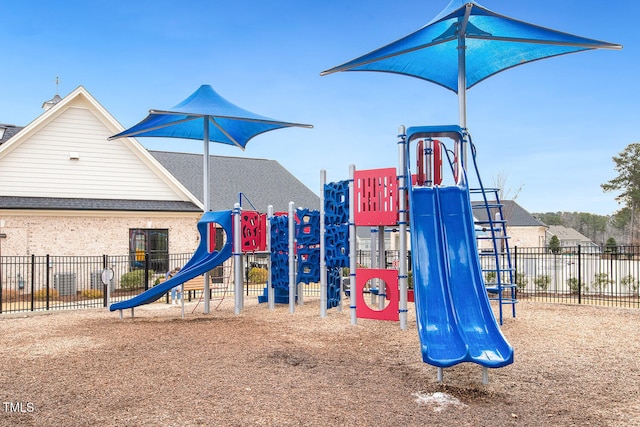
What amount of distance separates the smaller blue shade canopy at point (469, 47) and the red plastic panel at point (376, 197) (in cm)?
233

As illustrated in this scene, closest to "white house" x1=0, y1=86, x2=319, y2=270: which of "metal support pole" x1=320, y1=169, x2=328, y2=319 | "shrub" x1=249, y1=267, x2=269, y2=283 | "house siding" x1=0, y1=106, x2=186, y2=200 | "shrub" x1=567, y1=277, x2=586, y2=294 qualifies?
"house siding" x1=0, y1=106, x2=186, y2=200

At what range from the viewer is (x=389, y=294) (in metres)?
11.2

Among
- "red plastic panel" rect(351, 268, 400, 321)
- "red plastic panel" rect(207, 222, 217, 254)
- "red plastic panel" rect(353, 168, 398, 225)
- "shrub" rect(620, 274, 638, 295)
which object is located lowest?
"shrub" rect(620, 274, 638, 295)

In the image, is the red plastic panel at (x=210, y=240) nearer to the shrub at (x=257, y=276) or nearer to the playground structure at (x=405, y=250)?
the playground structure at (x=405, y=250)

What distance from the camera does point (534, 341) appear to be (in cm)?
998

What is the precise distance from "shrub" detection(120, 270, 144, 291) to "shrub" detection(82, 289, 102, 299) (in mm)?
887

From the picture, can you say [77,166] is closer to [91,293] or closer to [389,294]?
[91,293]

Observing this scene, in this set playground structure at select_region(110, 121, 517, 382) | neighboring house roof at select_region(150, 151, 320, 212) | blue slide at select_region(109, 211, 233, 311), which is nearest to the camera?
playground structure at select_region(110, 121, 517, 382)

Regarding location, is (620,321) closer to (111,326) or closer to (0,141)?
(111,326)

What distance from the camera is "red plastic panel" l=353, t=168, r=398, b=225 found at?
11195 mm

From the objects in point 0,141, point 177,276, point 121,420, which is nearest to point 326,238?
point 177,276

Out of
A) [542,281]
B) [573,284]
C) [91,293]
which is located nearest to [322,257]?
[542,281]

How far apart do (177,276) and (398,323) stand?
5.40m

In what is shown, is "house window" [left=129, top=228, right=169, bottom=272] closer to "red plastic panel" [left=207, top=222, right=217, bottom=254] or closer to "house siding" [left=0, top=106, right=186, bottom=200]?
"house siding" [left=0, top=106, right=186, bottom=200]
